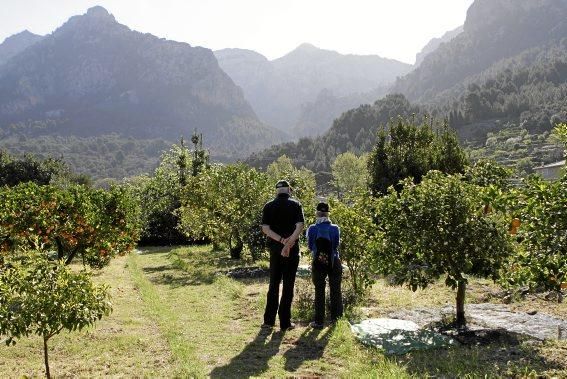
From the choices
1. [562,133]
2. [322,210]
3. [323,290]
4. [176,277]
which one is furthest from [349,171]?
[562,133]

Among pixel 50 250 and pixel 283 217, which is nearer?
pixel 283 217

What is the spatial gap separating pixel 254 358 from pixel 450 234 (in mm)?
4350

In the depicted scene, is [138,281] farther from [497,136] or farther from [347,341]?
[497,136]

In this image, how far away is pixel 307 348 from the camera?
7941 mm

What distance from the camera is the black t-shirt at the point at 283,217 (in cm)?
903

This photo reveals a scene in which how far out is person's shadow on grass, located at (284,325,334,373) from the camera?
7242 millimetres

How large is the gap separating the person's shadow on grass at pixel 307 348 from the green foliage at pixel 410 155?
17.2 m

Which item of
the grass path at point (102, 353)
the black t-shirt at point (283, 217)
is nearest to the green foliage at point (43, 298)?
the grass path at point (102, 353)

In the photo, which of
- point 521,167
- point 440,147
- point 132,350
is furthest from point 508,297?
point 521,167

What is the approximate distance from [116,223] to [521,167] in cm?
12423

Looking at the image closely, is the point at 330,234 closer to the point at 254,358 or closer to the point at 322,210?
the point at 322,210

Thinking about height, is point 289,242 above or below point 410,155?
below

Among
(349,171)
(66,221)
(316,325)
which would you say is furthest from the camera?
(349,171)

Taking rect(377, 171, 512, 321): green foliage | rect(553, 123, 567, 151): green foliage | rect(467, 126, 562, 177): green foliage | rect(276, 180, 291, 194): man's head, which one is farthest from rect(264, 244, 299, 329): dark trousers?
rect(467, 126, 562, 177): green foliage
